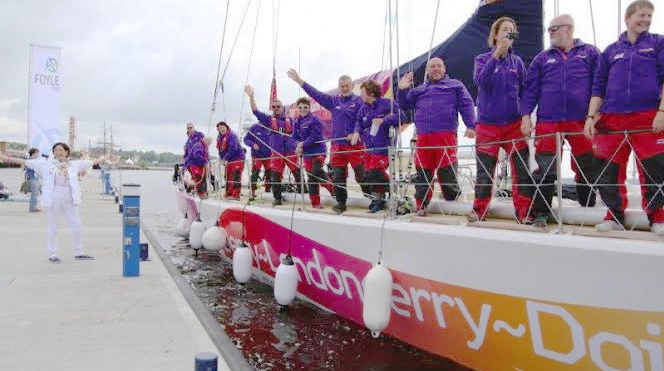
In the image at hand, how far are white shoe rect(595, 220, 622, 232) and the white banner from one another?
16.4 m

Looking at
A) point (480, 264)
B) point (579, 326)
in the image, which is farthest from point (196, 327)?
point (579, 326)

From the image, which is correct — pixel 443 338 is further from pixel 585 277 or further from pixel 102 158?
pixel 102 158

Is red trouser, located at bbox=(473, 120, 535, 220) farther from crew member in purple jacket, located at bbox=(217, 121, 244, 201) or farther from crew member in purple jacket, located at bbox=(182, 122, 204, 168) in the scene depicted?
crew member in purple jacket, located at bbox=(182, 122, 204, 168)

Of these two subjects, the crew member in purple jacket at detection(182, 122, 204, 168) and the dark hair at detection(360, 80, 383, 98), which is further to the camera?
the crew member in purple jacket at detection(182, 122, 204, 168)

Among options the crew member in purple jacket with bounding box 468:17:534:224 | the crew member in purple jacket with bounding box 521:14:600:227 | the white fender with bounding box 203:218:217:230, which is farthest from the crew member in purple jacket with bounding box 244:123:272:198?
the crew member in purple jacket with bounding box 521:14:600:227

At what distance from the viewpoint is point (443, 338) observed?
3.93 m

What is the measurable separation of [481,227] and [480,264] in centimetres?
33

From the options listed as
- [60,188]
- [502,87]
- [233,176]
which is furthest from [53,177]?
[502,87]

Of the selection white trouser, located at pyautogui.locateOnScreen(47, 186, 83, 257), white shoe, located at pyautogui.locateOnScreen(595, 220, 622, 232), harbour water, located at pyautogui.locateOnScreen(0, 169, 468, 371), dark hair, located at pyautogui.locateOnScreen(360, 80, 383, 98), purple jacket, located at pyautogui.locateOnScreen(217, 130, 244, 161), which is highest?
dark hair, located at pyautogui.locateOnScreen(360, 80, 383, 98)

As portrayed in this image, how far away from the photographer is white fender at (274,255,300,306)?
17.3 ft

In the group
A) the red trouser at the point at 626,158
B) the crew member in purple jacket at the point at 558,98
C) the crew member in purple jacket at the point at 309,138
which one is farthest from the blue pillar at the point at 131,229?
the red trouser at the point at 626,158

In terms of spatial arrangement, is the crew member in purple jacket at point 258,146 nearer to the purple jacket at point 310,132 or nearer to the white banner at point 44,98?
the purple jacket at point 310,132

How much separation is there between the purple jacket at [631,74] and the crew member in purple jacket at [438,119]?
142 centimetres

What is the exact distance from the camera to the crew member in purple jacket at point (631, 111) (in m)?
3.25
